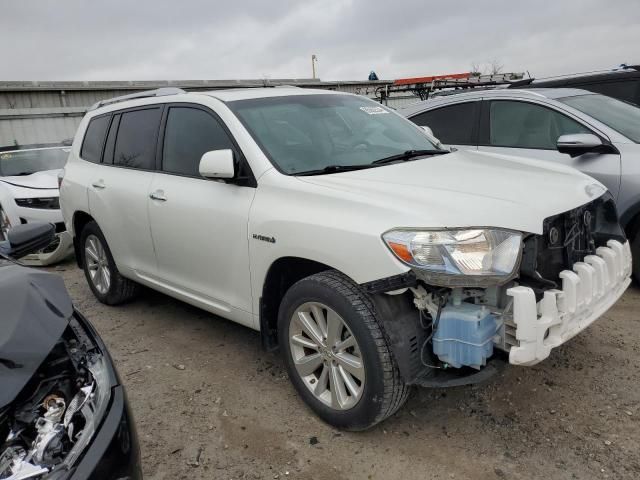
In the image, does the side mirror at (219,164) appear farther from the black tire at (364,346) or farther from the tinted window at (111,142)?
the tinted window at (111,142)

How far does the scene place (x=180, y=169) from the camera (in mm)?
3605

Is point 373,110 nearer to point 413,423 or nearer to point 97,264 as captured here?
point 413,423

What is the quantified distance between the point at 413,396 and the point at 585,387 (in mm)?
986

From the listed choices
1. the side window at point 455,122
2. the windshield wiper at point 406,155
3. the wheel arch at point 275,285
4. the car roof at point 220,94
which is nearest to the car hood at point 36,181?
the car roof at point 220,94

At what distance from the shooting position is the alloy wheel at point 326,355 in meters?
2.61

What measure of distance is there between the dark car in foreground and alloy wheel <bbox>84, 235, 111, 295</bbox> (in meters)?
2.69

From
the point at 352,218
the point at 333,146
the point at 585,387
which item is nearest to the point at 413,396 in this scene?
the point at 585,387

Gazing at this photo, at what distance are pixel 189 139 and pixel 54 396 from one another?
2.23 m

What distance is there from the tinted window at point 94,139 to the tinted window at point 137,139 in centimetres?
34

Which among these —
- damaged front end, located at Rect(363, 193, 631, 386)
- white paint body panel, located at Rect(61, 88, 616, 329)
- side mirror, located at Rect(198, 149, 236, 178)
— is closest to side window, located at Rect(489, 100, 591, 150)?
white paint body panel, located at Rect(61, 88, 616, 329)

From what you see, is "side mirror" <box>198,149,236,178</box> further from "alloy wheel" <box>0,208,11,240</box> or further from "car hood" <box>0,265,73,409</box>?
"alloy wheel" <box>0,208,11,240</box>

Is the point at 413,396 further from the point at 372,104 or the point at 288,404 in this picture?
the point at 372,104

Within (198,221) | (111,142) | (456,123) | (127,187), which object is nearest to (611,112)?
(456,123)

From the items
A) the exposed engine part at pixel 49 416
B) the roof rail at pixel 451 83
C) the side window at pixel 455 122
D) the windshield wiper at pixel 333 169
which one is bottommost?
the exposed engine part at pixel 49 416
